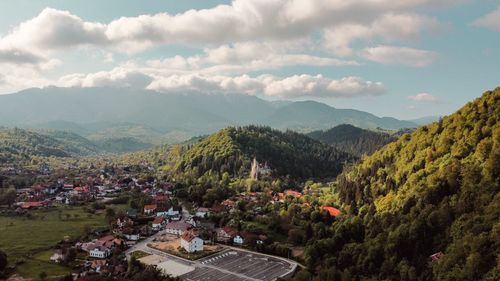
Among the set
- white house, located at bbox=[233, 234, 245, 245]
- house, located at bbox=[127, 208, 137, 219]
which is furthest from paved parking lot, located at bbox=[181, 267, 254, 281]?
house, located at bbox=[127, 208, 137, 219]

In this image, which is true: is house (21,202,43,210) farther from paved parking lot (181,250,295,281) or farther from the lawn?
paved parking lot (181,250,295,281)

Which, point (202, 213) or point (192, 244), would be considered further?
point (202, 213)

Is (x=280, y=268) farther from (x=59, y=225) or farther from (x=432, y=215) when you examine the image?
(x=59, y=225)

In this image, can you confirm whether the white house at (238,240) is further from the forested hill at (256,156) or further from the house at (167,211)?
the forested hill at (256,156)

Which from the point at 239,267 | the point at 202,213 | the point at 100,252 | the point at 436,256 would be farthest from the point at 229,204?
the point at 436,256

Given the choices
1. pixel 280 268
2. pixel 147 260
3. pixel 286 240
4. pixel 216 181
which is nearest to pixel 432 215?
pixel 280 268

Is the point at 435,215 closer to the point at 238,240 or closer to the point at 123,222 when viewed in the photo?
the point at 238,240
